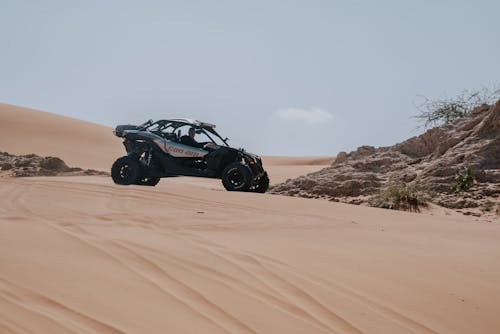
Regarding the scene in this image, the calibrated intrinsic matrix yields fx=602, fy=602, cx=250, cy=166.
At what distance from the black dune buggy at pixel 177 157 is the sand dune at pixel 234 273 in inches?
169

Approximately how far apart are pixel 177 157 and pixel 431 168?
468 centimetres

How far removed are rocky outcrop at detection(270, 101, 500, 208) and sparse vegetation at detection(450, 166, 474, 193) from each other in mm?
74

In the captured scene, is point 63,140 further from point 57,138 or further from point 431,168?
point 431,168

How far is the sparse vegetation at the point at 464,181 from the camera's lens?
33.2 ft

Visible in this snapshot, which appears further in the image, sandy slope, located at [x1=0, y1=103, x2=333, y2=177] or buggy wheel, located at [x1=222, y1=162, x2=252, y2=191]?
sandy slope, located at [x1=0, y1=103, x2=333, y2=177]

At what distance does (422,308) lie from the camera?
341 centimetres

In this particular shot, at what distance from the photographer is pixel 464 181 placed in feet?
33.4

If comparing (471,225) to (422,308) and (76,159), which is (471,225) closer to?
(422,308)

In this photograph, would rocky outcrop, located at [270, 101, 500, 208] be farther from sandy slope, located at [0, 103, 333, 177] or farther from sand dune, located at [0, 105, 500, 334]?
sandy slope, located at [0, 103, 333, 177]

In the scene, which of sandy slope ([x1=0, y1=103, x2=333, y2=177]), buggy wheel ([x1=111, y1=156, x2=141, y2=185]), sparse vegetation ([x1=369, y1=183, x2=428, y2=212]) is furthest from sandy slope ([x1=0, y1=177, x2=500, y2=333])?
sandy slope ([x1=0, y1=103, x2=333, y2=177])

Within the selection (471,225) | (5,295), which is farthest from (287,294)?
(471,225)

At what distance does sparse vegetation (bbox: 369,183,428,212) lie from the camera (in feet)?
31.1

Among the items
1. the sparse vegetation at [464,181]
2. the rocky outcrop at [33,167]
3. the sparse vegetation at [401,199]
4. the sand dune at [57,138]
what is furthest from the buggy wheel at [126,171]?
the sand dune at [57,138]

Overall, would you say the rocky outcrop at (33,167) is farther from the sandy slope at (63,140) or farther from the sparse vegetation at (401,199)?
the sparse vegetation at (401,199)
